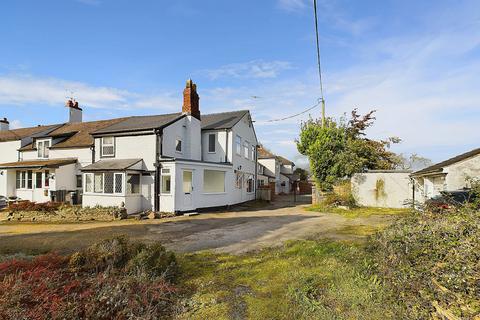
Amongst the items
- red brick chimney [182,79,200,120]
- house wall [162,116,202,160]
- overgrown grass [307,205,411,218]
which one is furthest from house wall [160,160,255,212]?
overgrown grass [307,205,411,218]

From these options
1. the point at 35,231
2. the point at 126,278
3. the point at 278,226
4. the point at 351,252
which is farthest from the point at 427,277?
the point at 35,231

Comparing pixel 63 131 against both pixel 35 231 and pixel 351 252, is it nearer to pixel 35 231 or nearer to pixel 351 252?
pixel 35 231

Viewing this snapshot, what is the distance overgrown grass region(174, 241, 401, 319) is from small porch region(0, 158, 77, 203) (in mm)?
18575

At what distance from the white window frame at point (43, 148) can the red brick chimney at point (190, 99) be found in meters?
13.6

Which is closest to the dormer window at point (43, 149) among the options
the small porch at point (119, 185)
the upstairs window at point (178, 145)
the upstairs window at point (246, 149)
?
the small porch at point (119, 185)

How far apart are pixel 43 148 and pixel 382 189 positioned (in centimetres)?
2967

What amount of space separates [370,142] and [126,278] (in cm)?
3003

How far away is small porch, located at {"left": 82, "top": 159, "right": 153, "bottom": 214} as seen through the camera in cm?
1873

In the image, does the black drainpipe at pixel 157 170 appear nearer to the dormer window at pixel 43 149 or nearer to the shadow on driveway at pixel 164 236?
the shadow on driveway at pixel 164 236

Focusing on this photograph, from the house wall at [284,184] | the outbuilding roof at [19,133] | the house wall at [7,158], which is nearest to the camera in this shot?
the house wall at [7,158]

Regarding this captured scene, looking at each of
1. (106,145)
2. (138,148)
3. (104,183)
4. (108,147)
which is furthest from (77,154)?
(138,148)

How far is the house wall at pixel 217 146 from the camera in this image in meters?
24.9

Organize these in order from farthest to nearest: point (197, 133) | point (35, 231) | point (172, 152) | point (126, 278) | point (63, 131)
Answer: point (63, 131) → point (197, 133) → point (172, 152) → point (35, 231) → point (126, 278)

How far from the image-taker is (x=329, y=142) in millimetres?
23891
